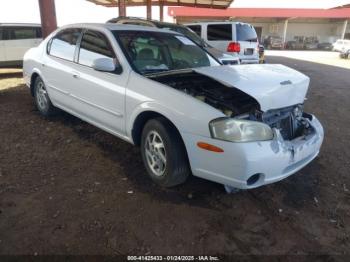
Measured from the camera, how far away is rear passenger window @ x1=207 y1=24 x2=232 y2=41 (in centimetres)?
1116

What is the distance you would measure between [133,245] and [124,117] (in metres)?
1.53

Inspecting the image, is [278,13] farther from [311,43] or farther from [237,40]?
[237,40]

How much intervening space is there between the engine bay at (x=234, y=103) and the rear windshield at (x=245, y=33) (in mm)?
7863

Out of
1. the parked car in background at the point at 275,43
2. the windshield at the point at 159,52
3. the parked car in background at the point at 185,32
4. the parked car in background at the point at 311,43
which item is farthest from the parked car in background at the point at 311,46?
the windshield at the point at 159,52

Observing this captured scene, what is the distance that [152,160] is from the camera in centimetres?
346

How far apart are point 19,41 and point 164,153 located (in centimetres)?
1005

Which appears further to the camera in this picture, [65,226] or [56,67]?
[56,67]

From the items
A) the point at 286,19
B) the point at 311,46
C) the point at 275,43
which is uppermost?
the point at 286,19

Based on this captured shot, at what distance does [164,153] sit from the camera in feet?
10.8

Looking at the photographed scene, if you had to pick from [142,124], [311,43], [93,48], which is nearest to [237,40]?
[93,48]

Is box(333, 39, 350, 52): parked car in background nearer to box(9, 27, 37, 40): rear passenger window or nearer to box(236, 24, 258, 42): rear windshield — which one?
box(236, 24, 258, 42): rear windshield

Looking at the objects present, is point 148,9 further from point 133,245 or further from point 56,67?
point 133,245

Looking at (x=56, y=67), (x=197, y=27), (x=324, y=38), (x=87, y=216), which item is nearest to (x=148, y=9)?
(x=197, y=27)

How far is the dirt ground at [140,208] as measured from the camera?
2607 mm
